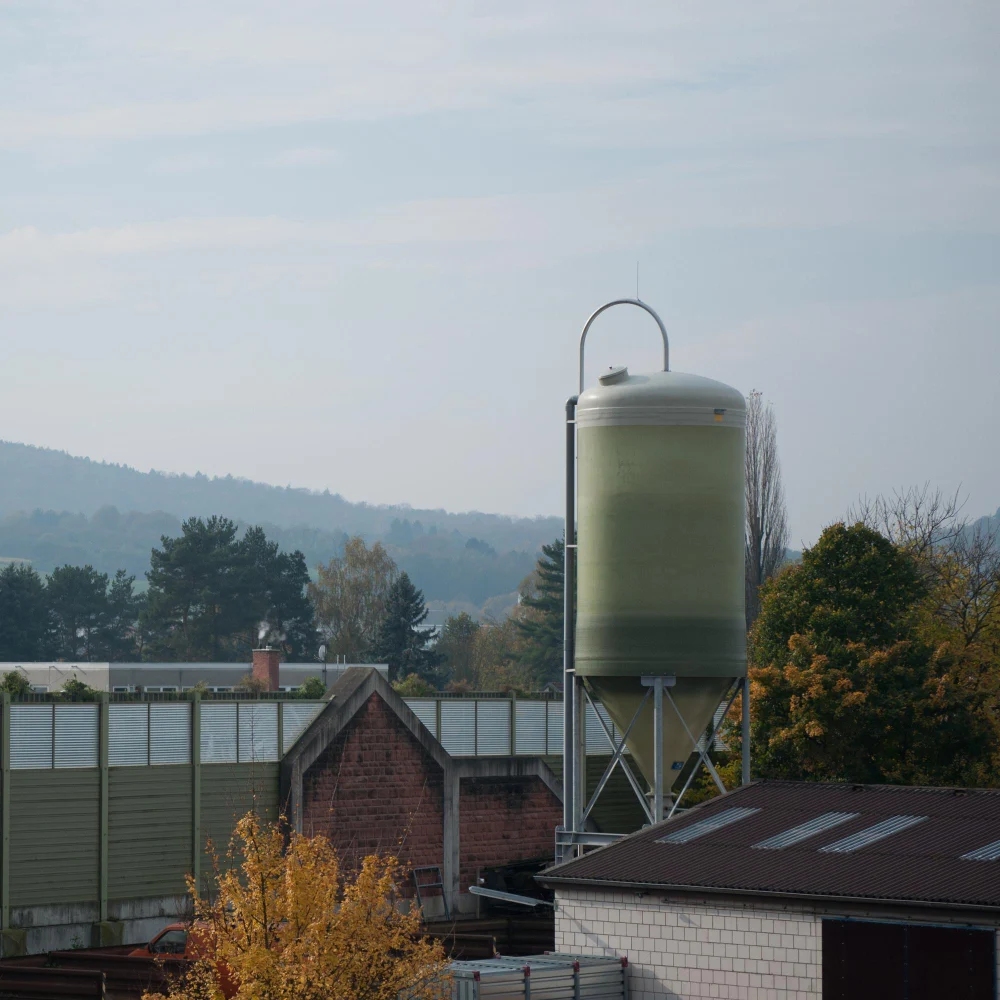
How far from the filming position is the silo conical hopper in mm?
32094

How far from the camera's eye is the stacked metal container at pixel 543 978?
2523 centimetres

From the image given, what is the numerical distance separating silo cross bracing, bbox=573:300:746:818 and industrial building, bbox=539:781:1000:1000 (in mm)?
2882

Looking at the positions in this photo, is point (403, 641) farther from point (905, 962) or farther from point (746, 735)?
point (905, 962)

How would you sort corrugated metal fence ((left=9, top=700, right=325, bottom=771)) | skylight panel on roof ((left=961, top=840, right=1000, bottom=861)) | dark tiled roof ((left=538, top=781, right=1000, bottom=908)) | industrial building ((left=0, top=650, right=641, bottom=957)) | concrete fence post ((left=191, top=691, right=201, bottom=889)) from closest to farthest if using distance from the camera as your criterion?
dark tiled roof ((left=538, top=781, right=1000, bottom=908)) < skylight panel on roof ((left=961, top=840, right=1000, bottom=861)) < industrial building ((left=0, top=650, right=641, bottom=957)) < corrugated metal fence ((left=9, top=700, right=325, bottom=771)) < concrete fence post ((left=191, top=691, right=201, bottom=889))

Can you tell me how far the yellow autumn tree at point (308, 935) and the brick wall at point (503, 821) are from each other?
2057cm

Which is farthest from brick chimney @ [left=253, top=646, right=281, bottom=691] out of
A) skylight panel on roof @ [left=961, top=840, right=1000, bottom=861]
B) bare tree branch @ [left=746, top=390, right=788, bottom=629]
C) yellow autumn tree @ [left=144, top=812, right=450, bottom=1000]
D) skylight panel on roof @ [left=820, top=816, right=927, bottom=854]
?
yellow autumn tree @ [left=144, top=812, right=450, bottom=1000]

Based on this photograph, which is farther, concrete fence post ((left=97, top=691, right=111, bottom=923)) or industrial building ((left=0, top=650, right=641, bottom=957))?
concrete fence post ((left=97, top=691, right=111, bottom=923))

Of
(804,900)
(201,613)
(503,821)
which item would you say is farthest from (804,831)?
(201,613)

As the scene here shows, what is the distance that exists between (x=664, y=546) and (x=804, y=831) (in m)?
6.18

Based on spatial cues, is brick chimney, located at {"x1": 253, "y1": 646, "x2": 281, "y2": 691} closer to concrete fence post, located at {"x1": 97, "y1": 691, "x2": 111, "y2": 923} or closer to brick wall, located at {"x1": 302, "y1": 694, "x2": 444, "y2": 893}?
brick wall, located at {"x1": 302, "y1": 694, "x2": 444, "y2": 893}

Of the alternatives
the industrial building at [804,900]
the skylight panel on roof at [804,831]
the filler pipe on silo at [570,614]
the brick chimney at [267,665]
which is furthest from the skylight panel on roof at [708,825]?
the brick chimney at [267,665]

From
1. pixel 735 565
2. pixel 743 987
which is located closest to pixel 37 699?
pixel 735 565

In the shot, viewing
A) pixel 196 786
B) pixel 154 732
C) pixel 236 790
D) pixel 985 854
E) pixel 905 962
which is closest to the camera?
pixel 905 962

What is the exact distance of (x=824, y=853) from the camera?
26.9 meters
